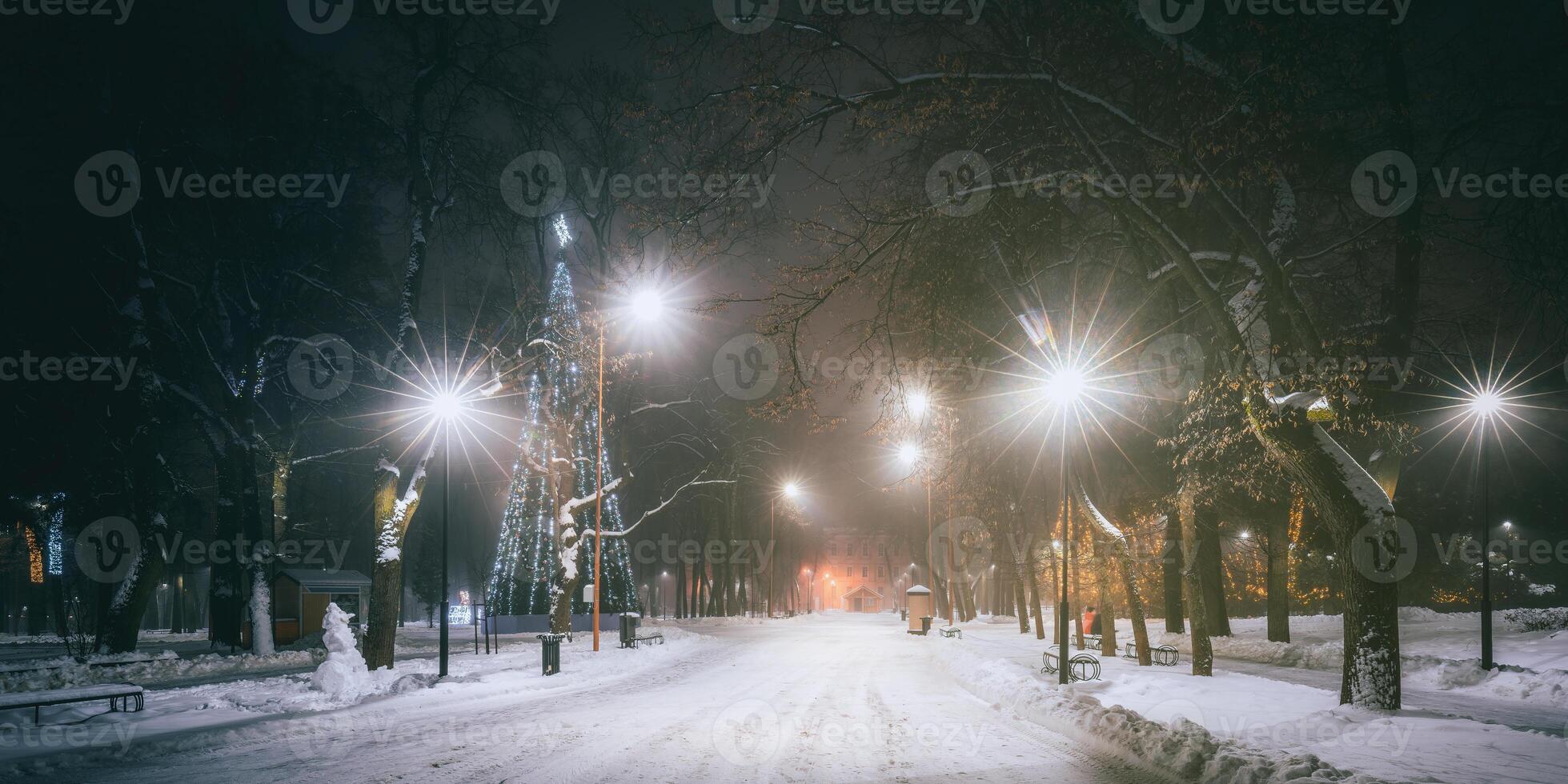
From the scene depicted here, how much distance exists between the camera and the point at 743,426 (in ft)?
135

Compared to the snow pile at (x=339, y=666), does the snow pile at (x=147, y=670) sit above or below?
below

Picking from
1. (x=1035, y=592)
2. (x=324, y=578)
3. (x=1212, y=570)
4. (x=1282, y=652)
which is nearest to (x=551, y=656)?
(x=324, y=578)

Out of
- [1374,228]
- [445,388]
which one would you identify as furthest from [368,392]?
[1374,228]

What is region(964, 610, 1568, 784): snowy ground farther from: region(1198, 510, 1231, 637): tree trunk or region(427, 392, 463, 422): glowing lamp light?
region(427, 392, 463, 422): glowing lamp light

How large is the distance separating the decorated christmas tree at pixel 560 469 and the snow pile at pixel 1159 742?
521 inches

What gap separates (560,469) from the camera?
2600 centimetres
